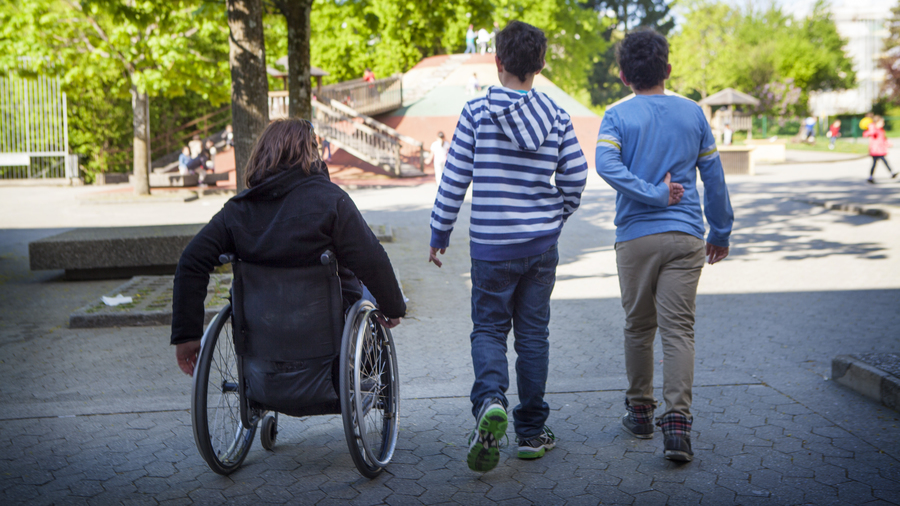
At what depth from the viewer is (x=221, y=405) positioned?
3.51 metres

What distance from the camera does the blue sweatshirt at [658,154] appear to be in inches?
141

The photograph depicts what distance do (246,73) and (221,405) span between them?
5.33 m

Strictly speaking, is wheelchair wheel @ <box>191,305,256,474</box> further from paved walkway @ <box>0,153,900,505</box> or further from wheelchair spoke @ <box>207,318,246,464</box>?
paved walkway @ <box>0,153,900,505</box>

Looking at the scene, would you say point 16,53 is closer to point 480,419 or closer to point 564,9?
point 480,419

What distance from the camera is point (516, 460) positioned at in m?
3.61

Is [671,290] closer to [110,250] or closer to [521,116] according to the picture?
[521,116]

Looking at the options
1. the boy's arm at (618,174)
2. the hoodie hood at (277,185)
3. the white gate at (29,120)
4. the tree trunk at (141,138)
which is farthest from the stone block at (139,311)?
the white gate at (29,120)

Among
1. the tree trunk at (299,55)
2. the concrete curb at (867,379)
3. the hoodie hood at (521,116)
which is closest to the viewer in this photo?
the hoodie hood at (521,116)

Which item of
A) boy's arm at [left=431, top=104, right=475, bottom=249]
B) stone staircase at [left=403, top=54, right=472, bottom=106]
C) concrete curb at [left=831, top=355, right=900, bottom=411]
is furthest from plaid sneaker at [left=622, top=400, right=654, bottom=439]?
stone staircase at [left=403, top=54, right=472, bottom=106]

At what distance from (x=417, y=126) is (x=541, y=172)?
102 ft

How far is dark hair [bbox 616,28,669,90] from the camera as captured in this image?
142 inches

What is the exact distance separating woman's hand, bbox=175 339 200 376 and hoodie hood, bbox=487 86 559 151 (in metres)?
1.64

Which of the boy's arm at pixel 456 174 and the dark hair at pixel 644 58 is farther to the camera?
the dark hair at pixel 644 58

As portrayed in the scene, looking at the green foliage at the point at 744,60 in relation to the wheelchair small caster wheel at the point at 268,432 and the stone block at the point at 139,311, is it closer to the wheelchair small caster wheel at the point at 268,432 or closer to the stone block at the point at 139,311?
the stone block at the point at 139,311
